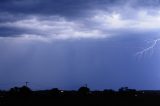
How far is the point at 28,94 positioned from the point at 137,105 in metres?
48.6

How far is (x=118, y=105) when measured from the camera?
228ft

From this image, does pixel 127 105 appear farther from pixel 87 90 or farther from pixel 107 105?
pixel 87 90

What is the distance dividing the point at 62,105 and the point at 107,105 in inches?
306

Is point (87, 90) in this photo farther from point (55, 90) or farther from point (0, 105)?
point (0, 105)

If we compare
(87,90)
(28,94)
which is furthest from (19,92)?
(87,90)

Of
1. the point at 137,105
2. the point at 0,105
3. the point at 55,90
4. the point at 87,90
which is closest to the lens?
the point at 0,105

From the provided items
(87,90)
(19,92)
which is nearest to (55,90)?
(87,90)

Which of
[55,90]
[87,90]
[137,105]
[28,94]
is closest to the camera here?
[137,105]

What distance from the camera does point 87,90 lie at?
12988 centimetres

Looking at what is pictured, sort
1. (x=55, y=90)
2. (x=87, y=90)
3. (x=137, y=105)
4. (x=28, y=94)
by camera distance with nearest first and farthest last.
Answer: (x=137, y=105) → (x=28, y=94) → (x=87, y=90) → (x=55, y=90)

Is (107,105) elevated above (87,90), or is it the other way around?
(87,90)

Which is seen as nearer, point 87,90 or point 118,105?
point 118,105

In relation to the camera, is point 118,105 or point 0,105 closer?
point 0,105

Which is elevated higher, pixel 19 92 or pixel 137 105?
pixel 19 92
